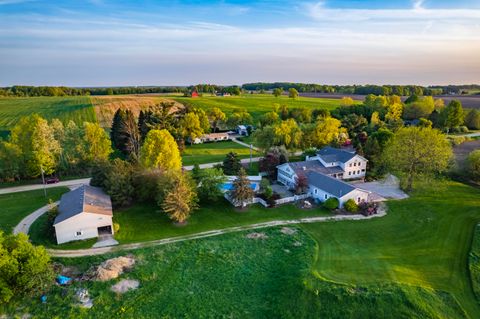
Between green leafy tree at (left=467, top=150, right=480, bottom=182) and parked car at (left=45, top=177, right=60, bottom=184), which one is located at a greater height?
green leafy tree at (left=467, top=150, right=480, bottom=182)

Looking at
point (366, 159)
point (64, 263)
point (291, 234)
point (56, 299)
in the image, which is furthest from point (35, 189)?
point (366, 159)

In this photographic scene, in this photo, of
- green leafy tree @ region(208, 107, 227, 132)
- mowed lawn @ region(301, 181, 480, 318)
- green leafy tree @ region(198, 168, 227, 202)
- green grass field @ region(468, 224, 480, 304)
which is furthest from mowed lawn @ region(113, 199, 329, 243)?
green leafy tree @ region(208, 107, 227, 132)

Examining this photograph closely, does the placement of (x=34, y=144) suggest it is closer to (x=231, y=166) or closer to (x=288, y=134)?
(x=231, y=166)

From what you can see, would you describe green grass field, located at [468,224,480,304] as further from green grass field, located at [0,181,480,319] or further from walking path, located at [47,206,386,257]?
walking path, located at [47,206,386,257]

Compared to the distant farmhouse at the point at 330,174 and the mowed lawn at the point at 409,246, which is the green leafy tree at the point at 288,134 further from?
the mowed lawn at the point at 409,246

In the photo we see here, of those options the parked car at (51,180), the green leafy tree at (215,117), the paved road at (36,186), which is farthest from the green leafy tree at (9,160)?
the green leafy tree at (215,117)

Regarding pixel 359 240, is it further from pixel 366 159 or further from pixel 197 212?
pixel 366 159
